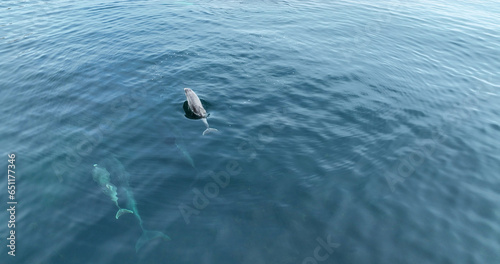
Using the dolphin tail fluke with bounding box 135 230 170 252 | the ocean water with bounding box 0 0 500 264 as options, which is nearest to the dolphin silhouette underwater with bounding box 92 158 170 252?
the dolphin tail fluke with bounding box 135 230 170 252

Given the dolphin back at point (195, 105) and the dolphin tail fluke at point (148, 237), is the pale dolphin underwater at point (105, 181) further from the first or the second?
the dolphin back at point (195, 105)

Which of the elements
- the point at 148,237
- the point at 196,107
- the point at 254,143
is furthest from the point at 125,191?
the point at 254,143

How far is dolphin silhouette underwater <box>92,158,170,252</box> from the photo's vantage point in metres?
13.4

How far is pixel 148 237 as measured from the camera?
43.8 feet

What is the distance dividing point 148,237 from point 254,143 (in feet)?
25.8

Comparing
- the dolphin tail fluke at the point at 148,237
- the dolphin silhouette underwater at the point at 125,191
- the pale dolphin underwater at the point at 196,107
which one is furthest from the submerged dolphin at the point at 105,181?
the pale dolphin underwater at the point at 196,107

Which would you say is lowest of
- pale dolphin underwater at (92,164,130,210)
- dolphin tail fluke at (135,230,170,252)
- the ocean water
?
dolphin tail fluke at (135,230,170,252)

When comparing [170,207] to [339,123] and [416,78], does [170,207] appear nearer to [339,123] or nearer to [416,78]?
[339,123]

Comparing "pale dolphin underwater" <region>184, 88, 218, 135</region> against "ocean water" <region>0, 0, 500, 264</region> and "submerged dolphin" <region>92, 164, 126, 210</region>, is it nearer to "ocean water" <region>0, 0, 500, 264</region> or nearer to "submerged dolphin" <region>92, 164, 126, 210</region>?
"ocean water" <region>0, 0, 500, 264</region>

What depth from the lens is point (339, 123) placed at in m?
19.7

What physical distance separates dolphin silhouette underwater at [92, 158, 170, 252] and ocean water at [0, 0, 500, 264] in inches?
5.7

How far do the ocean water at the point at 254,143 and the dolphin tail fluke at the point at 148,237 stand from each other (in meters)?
0.22

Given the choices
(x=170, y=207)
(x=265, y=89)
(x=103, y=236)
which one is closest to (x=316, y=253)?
(x=170, y=207)

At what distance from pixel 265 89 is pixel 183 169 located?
9.40 metres
